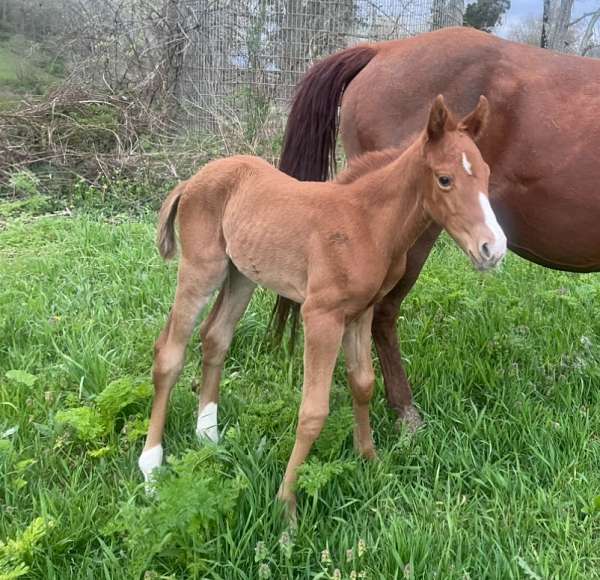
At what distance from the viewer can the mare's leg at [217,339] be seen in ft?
8.88

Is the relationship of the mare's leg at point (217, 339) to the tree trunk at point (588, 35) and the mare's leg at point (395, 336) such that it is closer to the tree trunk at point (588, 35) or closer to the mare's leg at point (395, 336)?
the mare's leg at point (395, 336)

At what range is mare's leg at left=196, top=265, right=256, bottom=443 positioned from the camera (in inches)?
107

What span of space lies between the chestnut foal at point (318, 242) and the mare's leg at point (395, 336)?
1.76ft

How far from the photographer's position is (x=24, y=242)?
5.08m

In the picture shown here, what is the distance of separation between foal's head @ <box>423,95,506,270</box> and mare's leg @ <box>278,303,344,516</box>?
523 mm

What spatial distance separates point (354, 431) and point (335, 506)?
39 centimetres

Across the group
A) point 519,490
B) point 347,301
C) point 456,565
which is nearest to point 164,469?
point 347,301

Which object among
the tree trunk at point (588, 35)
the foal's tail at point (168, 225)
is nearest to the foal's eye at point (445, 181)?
the foal's tail at point (168, 225)

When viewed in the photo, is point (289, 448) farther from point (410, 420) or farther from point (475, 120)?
point (475, 120)

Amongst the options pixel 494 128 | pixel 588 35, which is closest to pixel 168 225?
pixel 494 128

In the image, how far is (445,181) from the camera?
1881mm

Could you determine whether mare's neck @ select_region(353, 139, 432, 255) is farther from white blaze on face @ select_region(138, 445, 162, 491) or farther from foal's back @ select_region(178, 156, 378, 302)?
white blaze on face @ select_region(138, 445, 162, 491)

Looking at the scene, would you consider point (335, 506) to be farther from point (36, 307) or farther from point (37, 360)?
point (36, 307)

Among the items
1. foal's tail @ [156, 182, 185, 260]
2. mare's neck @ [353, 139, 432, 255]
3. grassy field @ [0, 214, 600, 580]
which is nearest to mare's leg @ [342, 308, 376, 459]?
grassy field @ [0, 214, 600, 580]
